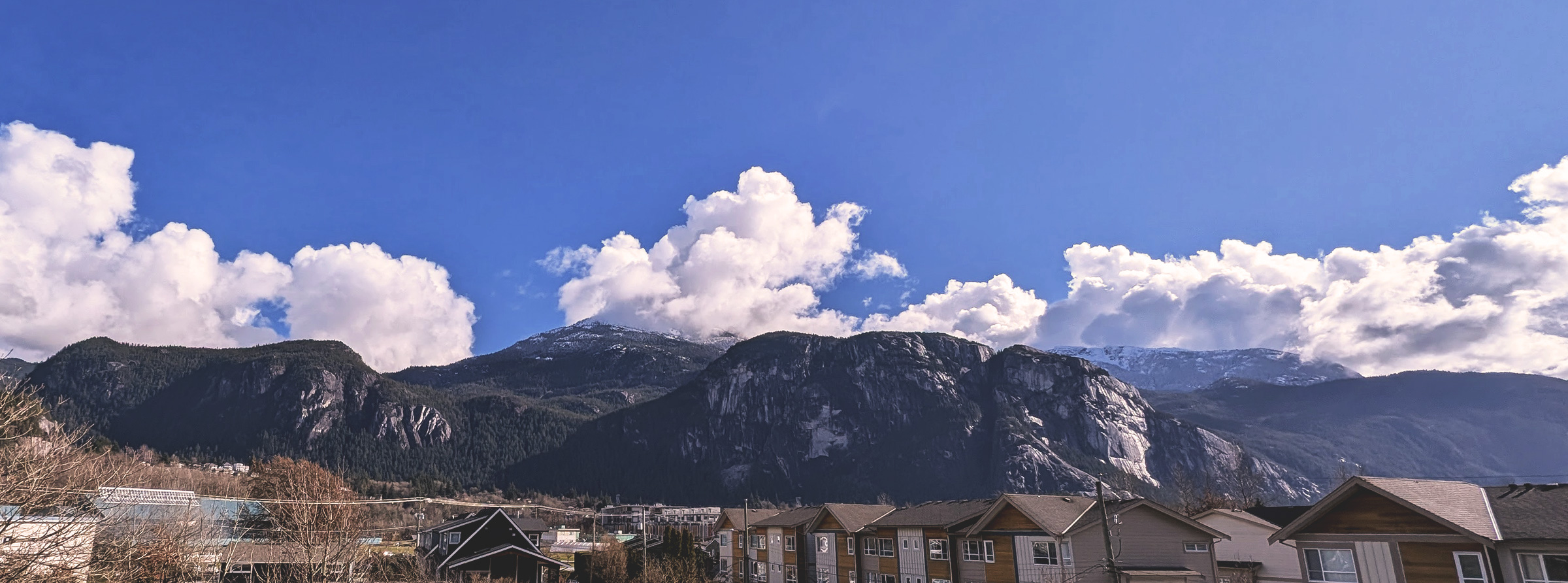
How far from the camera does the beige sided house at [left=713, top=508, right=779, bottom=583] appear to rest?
3428 inches

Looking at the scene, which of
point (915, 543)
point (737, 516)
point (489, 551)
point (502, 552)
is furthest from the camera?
point (737, 516)

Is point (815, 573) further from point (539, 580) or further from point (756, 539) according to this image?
point (539, 580)

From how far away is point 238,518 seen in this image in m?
66.2

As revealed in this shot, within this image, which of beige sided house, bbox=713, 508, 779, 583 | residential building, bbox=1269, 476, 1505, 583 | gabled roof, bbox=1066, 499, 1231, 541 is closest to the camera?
residential building, bbox=1269, 476, 1505, 583

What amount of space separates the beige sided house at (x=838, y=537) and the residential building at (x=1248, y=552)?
25200 millimetres

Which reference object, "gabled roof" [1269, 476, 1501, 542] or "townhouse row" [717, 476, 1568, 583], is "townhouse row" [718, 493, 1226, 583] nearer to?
"townhouse row" [717, 476, 1568, 583]

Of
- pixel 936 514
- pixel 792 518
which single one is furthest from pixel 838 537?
pixel 936 514

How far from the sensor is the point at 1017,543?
4809 cm

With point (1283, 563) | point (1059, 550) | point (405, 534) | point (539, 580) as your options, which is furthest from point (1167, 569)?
point (405, 534)

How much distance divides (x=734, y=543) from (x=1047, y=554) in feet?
168

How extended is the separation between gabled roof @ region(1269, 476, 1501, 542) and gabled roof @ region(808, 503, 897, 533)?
3856cm

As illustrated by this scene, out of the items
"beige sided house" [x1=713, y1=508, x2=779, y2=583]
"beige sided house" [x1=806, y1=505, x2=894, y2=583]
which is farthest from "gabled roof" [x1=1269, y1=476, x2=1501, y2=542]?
"beige sided house" [x1=713, y1=508, x2=779, y2=583]

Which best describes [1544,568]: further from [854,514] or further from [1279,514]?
[854,514]

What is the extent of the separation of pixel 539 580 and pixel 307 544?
5225cm
